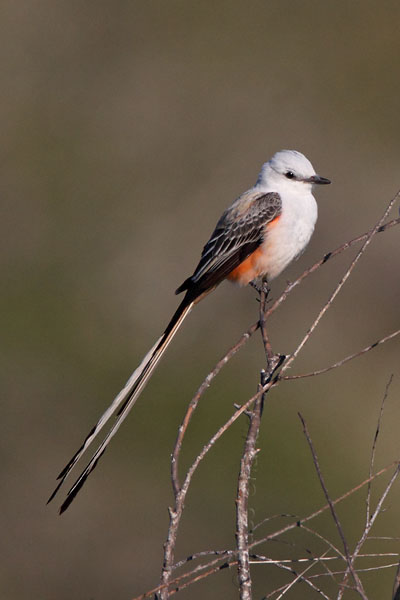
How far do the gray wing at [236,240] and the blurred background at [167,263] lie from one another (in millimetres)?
2774

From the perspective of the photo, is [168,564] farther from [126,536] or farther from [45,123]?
[45,123]

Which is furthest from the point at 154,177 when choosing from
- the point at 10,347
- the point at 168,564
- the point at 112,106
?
the point at 168,564

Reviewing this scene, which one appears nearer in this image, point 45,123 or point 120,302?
point 120,302

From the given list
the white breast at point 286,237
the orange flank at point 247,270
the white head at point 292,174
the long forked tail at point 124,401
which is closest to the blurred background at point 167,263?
the orange flank at point 247,270

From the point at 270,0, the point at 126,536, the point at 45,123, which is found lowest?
the point at 126,536

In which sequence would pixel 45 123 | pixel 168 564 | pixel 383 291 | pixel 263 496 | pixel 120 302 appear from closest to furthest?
pixel 168 564
pixel 263 496
pixel 383 291
pixel 120 302
pixel 45 123

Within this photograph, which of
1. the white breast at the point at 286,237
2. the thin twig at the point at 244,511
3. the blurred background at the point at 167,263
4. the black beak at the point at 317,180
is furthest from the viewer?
the blurred background at the point at 167,263

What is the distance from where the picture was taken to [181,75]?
385 inches

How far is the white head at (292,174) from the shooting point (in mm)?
4188

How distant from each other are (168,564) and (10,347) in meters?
6.27

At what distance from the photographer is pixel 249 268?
4129 mm

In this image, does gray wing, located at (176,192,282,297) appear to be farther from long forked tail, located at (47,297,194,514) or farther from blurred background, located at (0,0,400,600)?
blurred background, located at (0,0,400,600)

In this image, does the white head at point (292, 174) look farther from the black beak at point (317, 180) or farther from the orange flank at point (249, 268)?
the orange flank at point (249, 268)

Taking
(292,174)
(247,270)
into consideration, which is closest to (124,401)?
(247,270)
